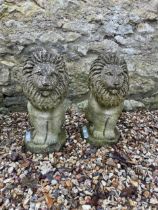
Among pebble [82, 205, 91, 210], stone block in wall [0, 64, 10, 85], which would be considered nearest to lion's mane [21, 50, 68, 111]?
pebble [82, 205, 91, 210]

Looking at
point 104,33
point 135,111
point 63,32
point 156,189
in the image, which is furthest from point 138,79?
point 156,189

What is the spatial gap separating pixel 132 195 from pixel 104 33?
1778 mm

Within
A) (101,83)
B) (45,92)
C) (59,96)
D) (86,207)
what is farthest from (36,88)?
(86,207)

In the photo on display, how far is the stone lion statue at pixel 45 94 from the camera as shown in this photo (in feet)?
9.06

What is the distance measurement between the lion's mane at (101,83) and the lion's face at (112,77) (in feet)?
0.12

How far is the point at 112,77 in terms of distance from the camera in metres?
2.87

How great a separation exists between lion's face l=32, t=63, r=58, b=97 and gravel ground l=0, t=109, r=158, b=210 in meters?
0.72

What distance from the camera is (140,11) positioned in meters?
3.76

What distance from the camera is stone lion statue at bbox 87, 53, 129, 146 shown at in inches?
114

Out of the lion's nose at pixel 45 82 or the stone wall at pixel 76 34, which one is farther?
the stone wall at pixel 76 34

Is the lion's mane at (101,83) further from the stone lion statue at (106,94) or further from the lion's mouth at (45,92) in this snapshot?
the lion's mouth at (45,92)

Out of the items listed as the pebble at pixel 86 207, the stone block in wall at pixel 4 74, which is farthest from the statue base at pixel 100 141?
the stone block in wall at pixel 4 74

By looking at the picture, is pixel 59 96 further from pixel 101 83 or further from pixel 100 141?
pixel 100 141

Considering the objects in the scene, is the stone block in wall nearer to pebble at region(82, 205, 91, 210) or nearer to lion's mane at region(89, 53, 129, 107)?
lion's mane at region(89, 53, 129, 107)
